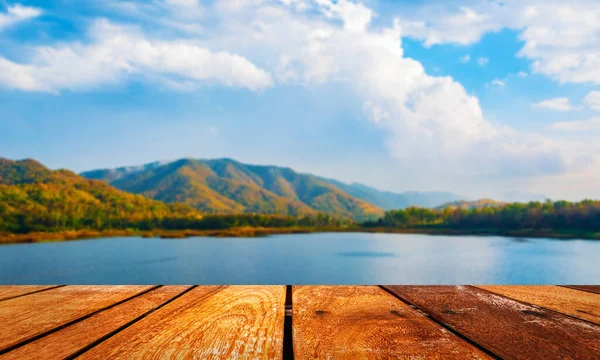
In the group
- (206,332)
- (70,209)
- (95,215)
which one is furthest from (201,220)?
(206,332)

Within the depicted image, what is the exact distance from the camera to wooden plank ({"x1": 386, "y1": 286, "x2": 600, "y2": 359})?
3.10ft

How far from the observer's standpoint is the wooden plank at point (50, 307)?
1126 millimetres

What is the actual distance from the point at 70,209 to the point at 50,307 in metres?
101

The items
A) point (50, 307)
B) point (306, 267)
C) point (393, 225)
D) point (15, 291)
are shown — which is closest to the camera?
point (50, 307)

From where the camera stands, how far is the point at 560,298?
152 centimetres

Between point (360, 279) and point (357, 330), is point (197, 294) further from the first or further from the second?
point (360, 279)

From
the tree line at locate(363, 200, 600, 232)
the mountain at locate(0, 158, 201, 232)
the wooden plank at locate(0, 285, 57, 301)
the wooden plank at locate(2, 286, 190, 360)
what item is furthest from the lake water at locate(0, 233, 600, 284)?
the wooden plank at locate(2, 286, 190, 360)

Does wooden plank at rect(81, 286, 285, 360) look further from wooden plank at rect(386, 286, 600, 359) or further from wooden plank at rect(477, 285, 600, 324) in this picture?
wooden plank at rect(477, 285, 600, 324)

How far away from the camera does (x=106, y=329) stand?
43.8 inches

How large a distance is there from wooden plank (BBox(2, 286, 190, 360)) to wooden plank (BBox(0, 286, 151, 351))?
59mm

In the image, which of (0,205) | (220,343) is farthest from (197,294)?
(0,205)

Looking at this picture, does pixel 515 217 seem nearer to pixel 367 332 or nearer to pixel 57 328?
pixel 367 332

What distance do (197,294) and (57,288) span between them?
27.0 inches

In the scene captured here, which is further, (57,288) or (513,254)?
(513,254)
